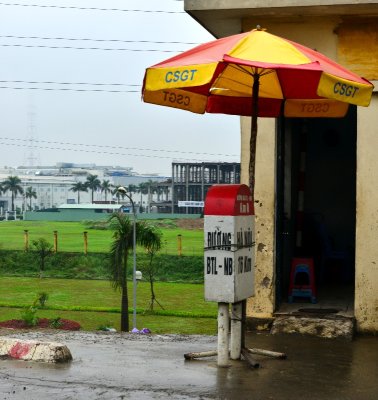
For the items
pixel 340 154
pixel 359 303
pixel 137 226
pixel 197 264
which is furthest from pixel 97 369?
pixel 197 264

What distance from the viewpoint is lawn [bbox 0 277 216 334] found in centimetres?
4478

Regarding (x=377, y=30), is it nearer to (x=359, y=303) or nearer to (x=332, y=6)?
(x=332, y=6)

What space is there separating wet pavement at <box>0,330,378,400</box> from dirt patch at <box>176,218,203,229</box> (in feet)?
370

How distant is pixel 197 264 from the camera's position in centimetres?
7494

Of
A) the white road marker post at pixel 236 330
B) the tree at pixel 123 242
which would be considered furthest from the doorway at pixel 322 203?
the tree at pixel 123 242

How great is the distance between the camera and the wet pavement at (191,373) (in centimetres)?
651

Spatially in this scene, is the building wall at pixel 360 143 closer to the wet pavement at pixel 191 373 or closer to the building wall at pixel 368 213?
the building wall at pixel 368 213

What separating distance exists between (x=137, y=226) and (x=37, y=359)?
1327 inches

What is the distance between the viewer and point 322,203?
48.9 feet

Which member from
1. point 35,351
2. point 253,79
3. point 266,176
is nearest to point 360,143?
point 266,176

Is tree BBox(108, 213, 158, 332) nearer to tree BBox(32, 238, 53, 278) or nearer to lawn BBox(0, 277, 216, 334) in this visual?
lawn BBox(0, 277, 216, 334)

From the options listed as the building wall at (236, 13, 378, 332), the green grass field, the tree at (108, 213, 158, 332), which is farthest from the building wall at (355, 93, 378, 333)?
the green grass field

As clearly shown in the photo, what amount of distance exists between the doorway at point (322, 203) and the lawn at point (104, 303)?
2352 cm

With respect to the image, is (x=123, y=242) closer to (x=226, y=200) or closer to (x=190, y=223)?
(x=226, y=200)
